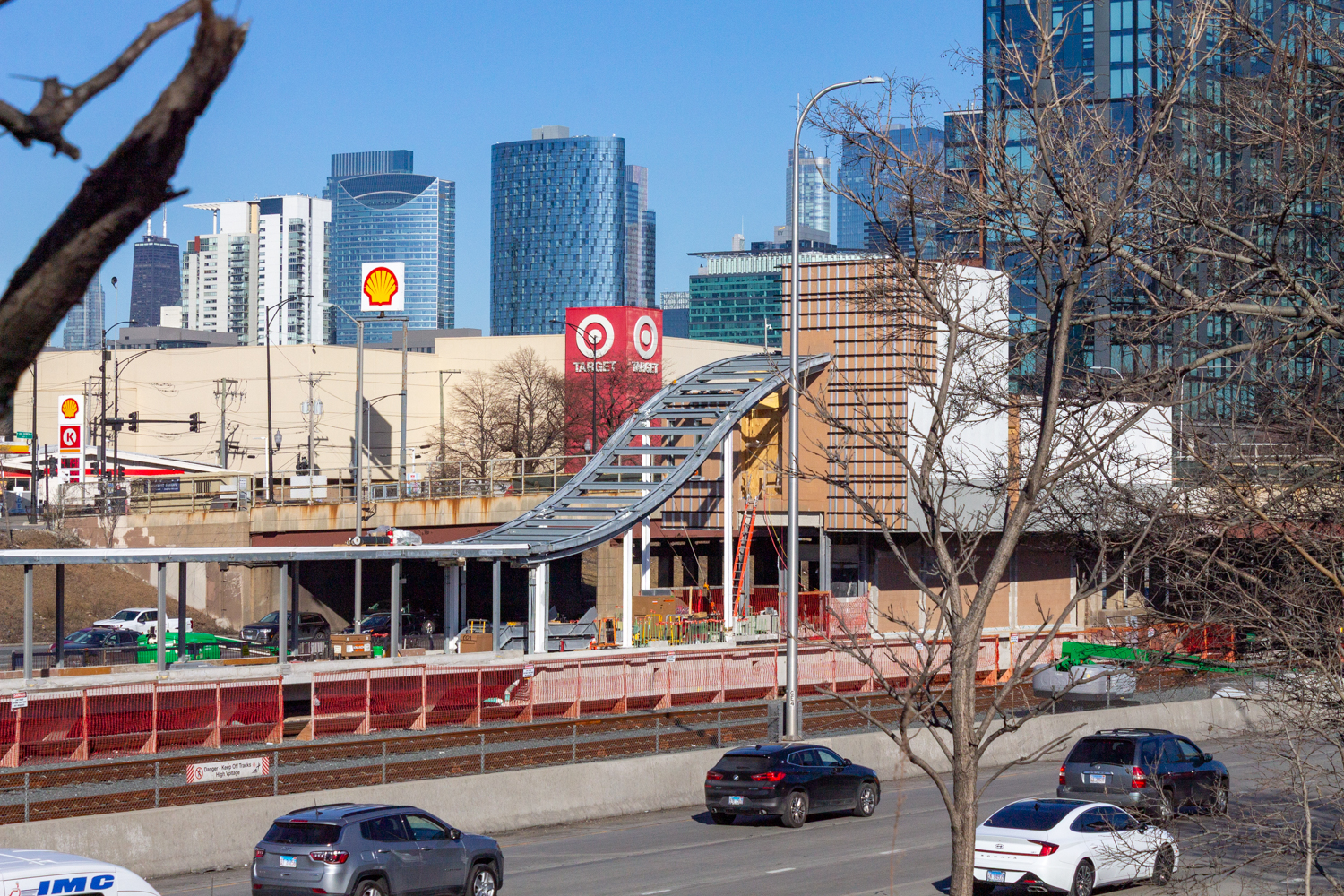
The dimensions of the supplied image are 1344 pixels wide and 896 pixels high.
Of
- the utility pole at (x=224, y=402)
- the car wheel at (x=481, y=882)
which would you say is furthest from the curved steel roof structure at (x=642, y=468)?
the utility pole at (x=224, y=402)

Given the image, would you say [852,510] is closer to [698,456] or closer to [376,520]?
[698,456]

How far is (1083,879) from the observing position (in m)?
18.2

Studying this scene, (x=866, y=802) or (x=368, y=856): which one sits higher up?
(x=368, y=856)

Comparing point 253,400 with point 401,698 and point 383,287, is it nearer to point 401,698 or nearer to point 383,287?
point 383,287

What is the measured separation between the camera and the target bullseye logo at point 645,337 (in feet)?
285

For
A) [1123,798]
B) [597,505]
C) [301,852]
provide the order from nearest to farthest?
[301,852] → [1123,798] → [597,505]

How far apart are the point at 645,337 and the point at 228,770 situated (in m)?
67.3

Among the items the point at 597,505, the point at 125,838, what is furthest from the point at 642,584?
the point at 125,838

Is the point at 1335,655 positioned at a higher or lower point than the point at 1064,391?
lower

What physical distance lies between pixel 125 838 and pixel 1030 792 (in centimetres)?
1736

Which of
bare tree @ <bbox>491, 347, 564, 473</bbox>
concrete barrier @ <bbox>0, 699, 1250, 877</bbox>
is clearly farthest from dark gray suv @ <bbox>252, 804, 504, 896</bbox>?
bare tree @ <bbox>491, 347, 564, 473</bbox>

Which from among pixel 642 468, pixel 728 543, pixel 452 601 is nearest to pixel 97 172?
pixel 452 601

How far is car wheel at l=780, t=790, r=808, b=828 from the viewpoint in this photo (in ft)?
78.1

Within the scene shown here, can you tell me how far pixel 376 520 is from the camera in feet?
203
